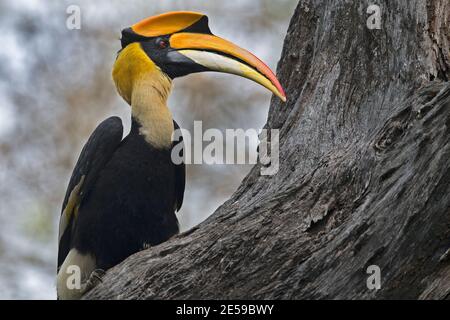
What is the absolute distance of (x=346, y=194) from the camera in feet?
13.1

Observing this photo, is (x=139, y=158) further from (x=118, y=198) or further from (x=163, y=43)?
(x=163, y=43)

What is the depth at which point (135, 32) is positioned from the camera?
6.12 metres

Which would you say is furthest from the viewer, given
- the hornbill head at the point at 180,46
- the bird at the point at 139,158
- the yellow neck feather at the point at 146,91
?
the yellow neck feather at the point at 146,91

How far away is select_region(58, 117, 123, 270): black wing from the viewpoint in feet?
18.4

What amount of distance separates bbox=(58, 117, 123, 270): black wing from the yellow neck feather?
213 millimetres

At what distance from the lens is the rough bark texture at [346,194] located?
3.52 metres

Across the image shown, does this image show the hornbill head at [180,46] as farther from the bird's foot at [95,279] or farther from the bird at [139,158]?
the bird's foot at [95,279]

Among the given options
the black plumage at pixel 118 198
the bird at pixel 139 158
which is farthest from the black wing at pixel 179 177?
the black plumage at pixel 118 198

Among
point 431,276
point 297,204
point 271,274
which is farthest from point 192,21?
point 431,276

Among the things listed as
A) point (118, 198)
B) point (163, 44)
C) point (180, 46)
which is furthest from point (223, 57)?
point (118, 198)

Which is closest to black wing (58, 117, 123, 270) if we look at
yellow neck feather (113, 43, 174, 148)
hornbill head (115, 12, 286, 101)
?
yellow neck feather (113, 43, 174, 148)

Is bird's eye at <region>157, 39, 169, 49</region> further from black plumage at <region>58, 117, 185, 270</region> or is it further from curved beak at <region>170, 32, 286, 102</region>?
black plumage at <region>58, 117, 185, 270</region>

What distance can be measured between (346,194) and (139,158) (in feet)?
6.62
